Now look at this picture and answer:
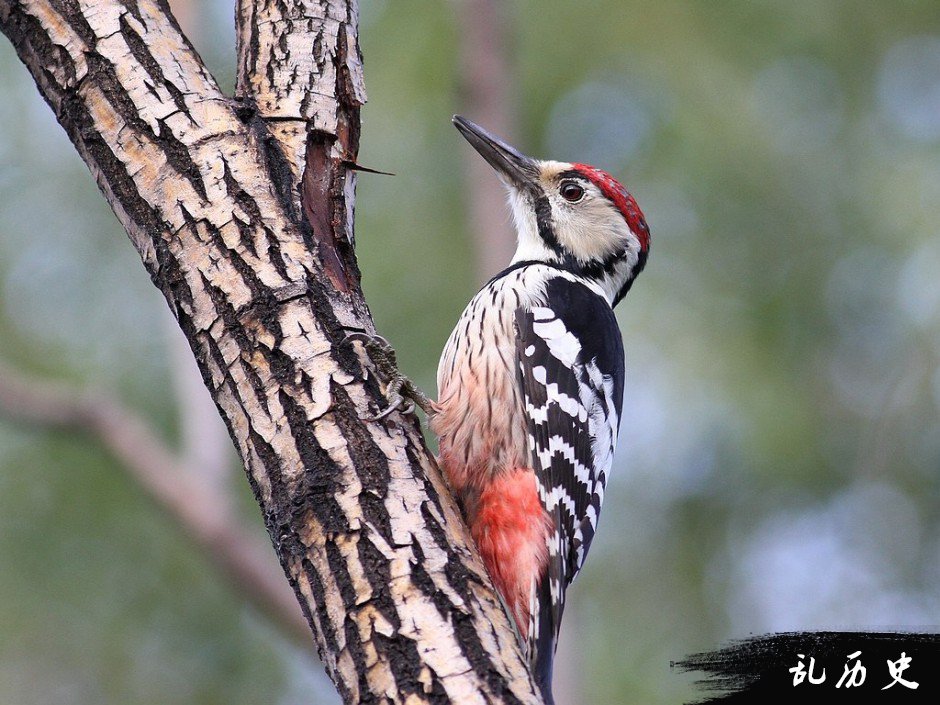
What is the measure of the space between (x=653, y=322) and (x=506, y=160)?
2088mm

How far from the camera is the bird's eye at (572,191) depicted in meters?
4.07

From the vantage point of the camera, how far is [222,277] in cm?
229

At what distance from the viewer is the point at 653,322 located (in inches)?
230

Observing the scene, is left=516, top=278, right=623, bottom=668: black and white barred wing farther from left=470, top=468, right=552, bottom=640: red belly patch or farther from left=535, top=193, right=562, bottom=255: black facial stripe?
Result: left=535, top=193, right=562, bottom=255: black facial stripe

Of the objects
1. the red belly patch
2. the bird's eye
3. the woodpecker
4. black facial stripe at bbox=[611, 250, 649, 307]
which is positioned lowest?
the red belly patch

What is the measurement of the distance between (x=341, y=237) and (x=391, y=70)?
3730mm

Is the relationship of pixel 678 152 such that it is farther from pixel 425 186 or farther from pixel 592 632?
pixel 592 632

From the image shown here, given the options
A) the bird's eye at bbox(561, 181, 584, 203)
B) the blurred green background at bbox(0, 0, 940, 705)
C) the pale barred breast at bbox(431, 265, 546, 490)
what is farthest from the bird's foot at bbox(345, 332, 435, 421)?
the blurred green background at bbox(0, 0, 940, 705)

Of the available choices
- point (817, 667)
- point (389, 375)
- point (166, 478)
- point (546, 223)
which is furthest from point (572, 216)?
point (166, 478)

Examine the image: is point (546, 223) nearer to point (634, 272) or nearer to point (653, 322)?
point (634, 272)

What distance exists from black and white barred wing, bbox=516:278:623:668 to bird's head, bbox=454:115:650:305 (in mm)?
394

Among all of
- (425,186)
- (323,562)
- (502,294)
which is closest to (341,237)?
(323,562)

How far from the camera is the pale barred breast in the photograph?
122 inches

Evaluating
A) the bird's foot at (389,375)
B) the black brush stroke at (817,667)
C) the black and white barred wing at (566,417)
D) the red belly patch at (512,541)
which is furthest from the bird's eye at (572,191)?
the black brush stroke at (817,667)
